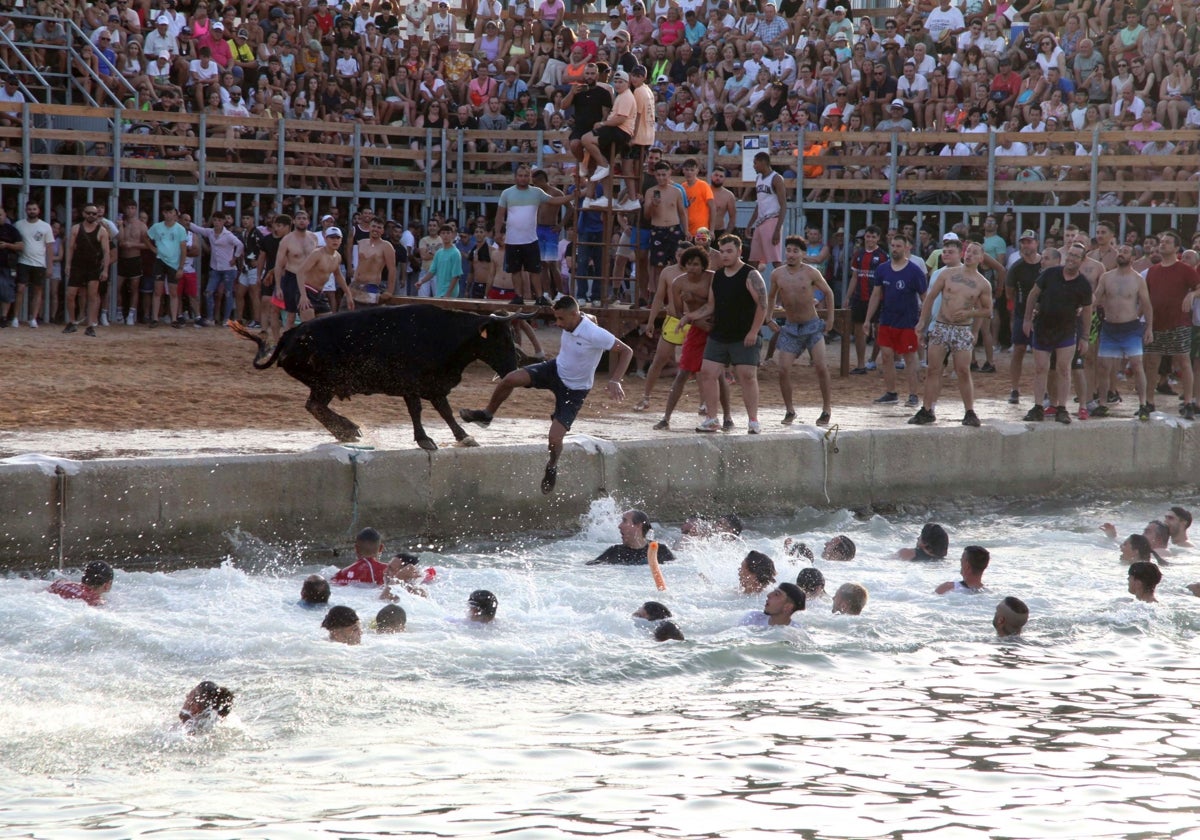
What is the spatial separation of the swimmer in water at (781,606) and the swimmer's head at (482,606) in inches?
60.8

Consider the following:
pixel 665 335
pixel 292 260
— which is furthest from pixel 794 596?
pixel 292 260

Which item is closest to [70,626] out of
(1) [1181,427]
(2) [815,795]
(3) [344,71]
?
(2) [815,795]

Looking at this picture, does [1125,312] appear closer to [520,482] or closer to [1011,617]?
[1011,617]

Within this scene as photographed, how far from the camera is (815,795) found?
603cm

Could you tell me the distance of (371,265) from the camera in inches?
672

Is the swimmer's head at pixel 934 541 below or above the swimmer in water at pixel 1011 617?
above

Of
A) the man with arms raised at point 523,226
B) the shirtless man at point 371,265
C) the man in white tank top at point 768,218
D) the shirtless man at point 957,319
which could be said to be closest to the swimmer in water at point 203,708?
the shirtless man at point 957,319

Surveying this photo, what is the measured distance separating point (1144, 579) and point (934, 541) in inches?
63.3

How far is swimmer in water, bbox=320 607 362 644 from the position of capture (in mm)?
8016

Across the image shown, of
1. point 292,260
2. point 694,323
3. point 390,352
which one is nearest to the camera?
point 390,352

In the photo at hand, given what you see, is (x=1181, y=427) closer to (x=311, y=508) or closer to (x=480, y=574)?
(x=480, y=574)

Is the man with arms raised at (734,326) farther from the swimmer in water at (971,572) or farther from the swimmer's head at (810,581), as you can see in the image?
the swimmer's head at (810,581)

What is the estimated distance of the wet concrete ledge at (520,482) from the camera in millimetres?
9219

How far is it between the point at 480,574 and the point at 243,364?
24.7 feet
